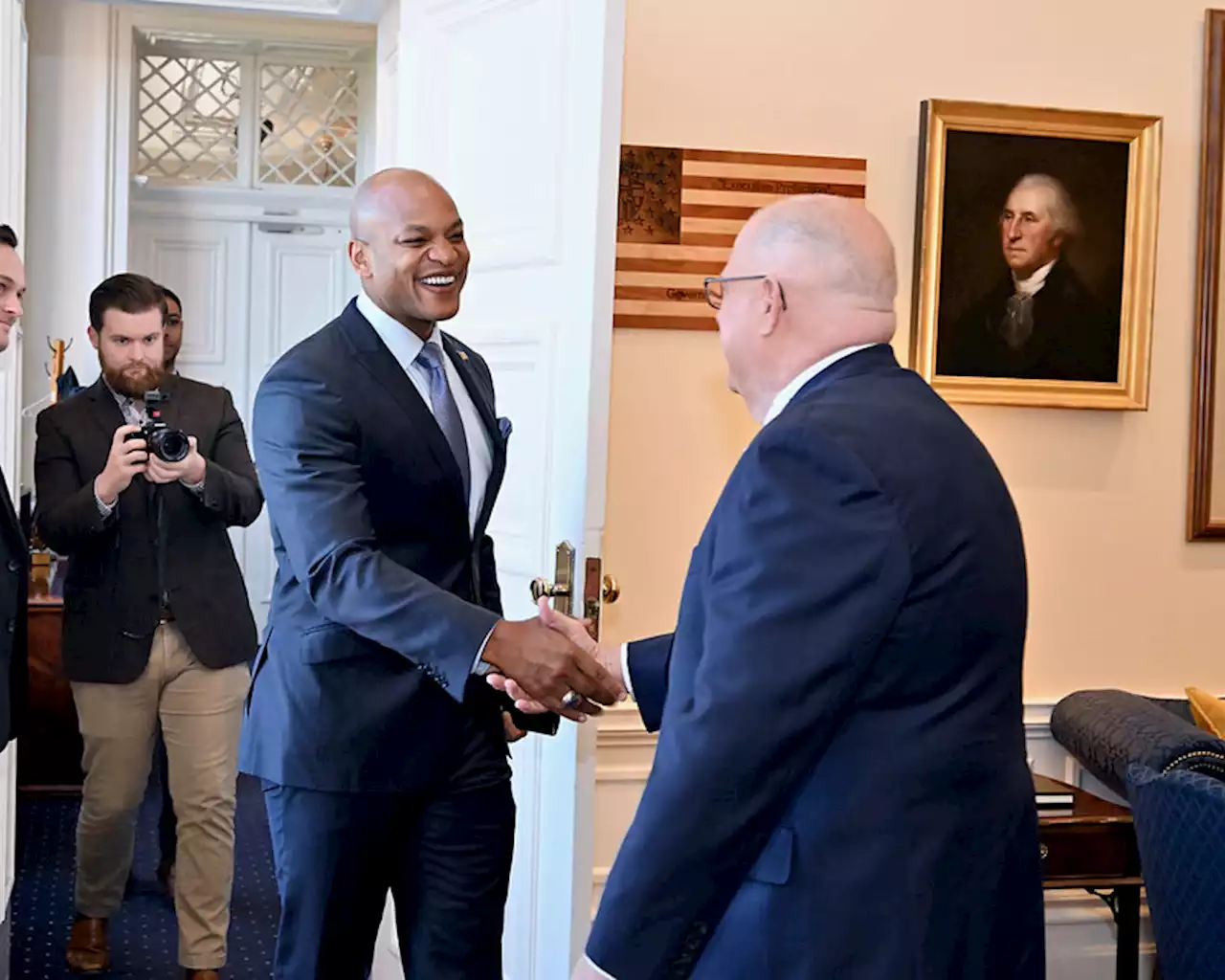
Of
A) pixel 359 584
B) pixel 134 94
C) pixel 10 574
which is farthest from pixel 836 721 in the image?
pixel 134 94

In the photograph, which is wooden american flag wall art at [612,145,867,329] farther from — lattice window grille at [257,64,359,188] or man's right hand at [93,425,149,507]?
lattice window grille at [257,64,359,188]

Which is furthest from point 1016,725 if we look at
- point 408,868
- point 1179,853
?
point 408,868

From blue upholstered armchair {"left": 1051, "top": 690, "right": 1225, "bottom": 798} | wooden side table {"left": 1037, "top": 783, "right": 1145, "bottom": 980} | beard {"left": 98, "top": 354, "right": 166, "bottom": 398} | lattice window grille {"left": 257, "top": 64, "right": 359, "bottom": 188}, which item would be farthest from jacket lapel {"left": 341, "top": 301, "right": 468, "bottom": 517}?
lattice window grille {"left": 257, "top": 64, "right": 359, "bottom": 188}

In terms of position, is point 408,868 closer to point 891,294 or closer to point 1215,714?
point 891,294

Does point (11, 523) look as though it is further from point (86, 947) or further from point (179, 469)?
point (86, 947)

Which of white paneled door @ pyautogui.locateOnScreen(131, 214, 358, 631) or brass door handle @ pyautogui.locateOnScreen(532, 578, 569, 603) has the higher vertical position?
white paneled door @ pyautogui.locateOnScreen(131, 214, 358, 631)

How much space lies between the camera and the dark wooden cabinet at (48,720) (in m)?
4.94

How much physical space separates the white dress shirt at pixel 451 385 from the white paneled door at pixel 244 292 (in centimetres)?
464

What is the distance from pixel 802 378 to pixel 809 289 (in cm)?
11

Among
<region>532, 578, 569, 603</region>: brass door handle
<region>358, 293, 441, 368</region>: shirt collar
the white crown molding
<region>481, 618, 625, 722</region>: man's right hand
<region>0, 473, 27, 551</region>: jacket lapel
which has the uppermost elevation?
the white crown molding

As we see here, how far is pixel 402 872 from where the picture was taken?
2410 millimetres

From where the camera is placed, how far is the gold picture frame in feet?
11.8

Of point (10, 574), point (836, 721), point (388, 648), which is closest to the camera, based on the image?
point (836, 721)

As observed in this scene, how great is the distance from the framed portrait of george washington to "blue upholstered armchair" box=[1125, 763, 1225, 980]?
1.37 meters
